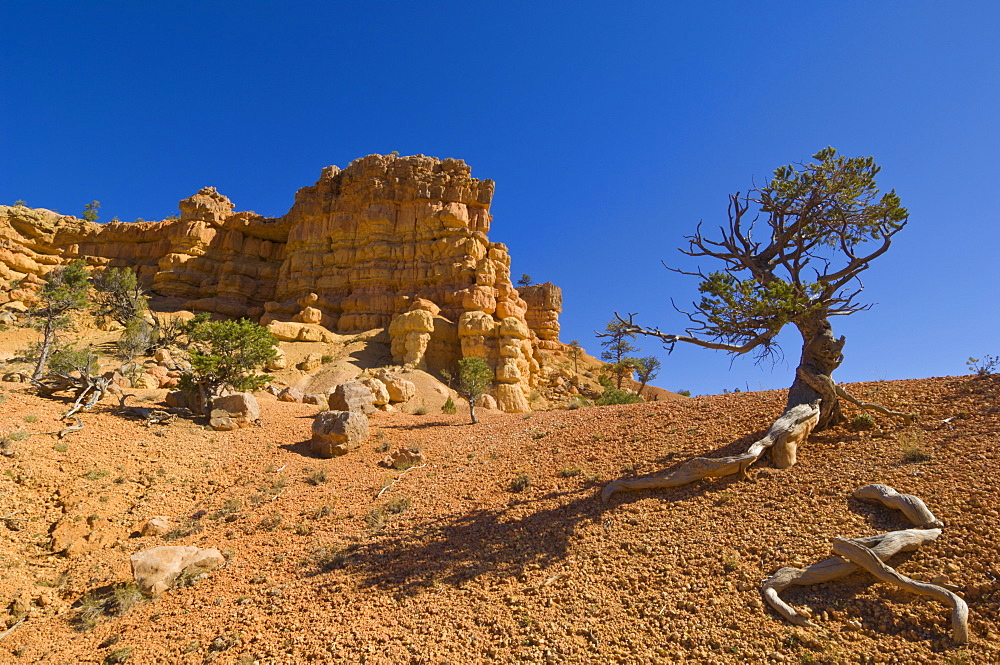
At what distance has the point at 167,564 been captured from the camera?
8203 millimetres

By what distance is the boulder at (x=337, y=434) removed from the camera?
13.6 m

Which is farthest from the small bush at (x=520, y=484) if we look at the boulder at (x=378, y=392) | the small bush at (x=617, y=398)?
the small bush at (x=617, y=398)

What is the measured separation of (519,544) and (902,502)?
570 cm

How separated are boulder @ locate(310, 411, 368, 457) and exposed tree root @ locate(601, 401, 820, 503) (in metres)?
8.16

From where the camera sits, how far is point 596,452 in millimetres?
11266

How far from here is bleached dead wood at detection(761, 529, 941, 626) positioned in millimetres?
5730

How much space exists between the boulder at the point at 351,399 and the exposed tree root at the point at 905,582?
14668mm

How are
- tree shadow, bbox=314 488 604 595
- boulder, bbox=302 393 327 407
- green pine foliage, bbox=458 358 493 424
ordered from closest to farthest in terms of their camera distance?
tree shadow, bbox=314 488 604 595 < green pine foliage, bbox=458 358 493 424 < boulder, bbox=302 393 327 407

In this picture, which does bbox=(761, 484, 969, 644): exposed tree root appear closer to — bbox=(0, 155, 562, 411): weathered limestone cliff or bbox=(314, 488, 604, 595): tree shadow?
bbox=(314, 488, 604, 595): tree shadow

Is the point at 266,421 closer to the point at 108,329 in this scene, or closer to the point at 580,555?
the point at 580,555

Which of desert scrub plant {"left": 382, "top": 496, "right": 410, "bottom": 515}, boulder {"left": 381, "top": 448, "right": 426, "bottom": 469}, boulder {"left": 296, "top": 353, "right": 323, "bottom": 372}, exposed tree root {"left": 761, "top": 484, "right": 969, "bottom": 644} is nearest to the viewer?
exposed tree root {"left": 761, "top": 484, "right": 969, "bottom": 644}

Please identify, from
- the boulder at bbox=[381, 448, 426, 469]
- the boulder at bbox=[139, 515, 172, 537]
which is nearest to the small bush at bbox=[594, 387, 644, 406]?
the boulder at bbox=[381, 448, 426, 469]

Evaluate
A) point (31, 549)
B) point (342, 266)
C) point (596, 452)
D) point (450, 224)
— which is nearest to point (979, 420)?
point (596, 452)

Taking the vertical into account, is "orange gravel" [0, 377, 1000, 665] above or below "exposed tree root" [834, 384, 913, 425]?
below
